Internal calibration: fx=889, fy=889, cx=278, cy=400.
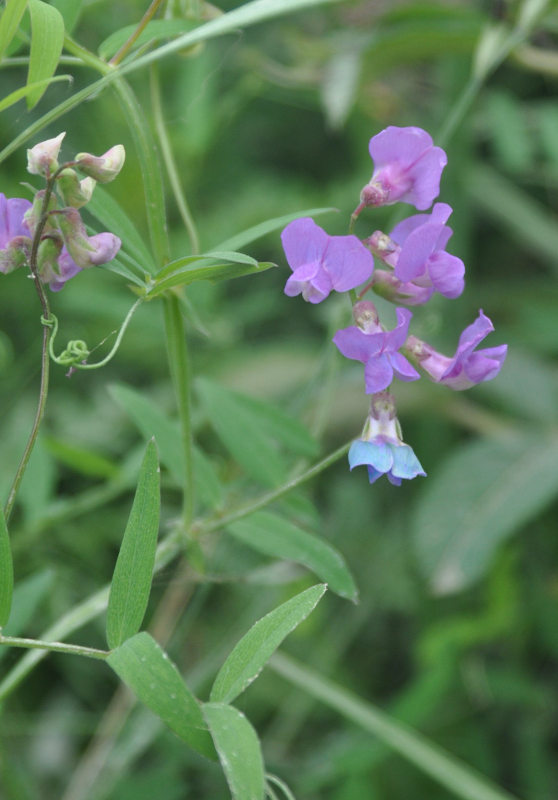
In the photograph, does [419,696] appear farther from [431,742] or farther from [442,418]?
[442,418]

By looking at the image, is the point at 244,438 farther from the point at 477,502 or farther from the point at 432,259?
the point at 477,502

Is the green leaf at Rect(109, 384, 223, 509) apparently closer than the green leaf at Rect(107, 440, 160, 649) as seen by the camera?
No

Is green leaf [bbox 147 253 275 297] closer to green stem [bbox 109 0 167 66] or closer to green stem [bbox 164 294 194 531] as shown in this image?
green stem [bbox 164 294 194 531]

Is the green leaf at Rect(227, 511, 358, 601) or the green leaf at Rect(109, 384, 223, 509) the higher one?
the green leaf at Rect(109, 384, 223, 509)

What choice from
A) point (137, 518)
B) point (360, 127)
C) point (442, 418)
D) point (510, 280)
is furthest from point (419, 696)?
point (360, 127)

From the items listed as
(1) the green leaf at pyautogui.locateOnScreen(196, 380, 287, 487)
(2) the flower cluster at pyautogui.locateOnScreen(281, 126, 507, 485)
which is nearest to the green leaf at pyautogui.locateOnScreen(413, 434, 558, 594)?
(1) the green leaf at pyautogui.locateOnScreen(196, 380, 287, 487)

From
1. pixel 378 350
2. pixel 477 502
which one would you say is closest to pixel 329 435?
pixel 477 502
